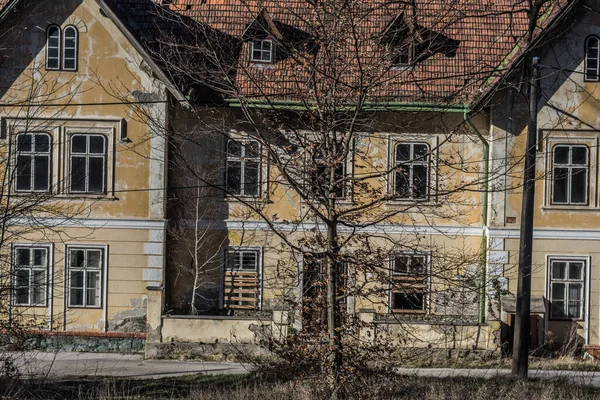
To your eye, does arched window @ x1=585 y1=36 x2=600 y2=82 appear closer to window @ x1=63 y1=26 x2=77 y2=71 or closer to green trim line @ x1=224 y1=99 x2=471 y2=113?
green trim line @ x1=224 y1=99 x2=471 y2=113

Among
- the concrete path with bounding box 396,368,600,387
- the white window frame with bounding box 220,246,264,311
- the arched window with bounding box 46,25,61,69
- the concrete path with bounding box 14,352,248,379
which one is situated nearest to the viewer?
the concrete path with bounding box 396,368,600,387

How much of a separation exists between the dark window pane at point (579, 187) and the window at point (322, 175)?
37.6ft

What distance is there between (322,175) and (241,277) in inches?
434

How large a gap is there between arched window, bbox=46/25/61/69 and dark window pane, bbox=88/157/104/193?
232 cm

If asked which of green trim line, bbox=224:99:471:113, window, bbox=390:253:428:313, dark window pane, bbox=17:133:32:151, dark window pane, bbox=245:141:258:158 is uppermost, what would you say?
green trim line, bbox=224:99:471:113

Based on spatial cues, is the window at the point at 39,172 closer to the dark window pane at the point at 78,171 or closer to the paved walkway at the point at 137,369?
the dark window pane at the point at 78,171

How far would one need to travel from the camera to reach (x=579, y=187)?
19.2m

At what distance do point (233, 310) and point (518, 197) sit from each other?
7.17m

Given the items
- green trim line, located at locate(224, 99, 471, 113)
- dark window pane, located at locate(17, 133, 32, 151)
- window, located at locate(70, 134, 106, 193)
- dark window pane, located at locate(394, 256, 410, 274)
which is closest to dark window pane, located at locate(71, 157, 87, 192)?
window, located at locate(70, 134, 106, 193)

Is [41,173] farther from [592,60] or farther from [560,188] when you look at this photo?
[592,60]

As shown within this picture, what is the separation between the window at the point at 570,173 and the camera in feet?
62.8

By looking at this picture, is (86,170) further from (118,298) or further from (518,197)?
(518,197)

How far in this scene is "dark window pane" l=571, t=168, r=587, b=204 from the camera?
19219 mm

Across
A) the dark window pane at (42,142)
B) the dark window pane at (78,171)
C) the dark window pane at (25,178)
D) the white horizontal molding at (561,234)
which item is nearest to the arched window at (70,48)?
the dark window pane at (42,142)
